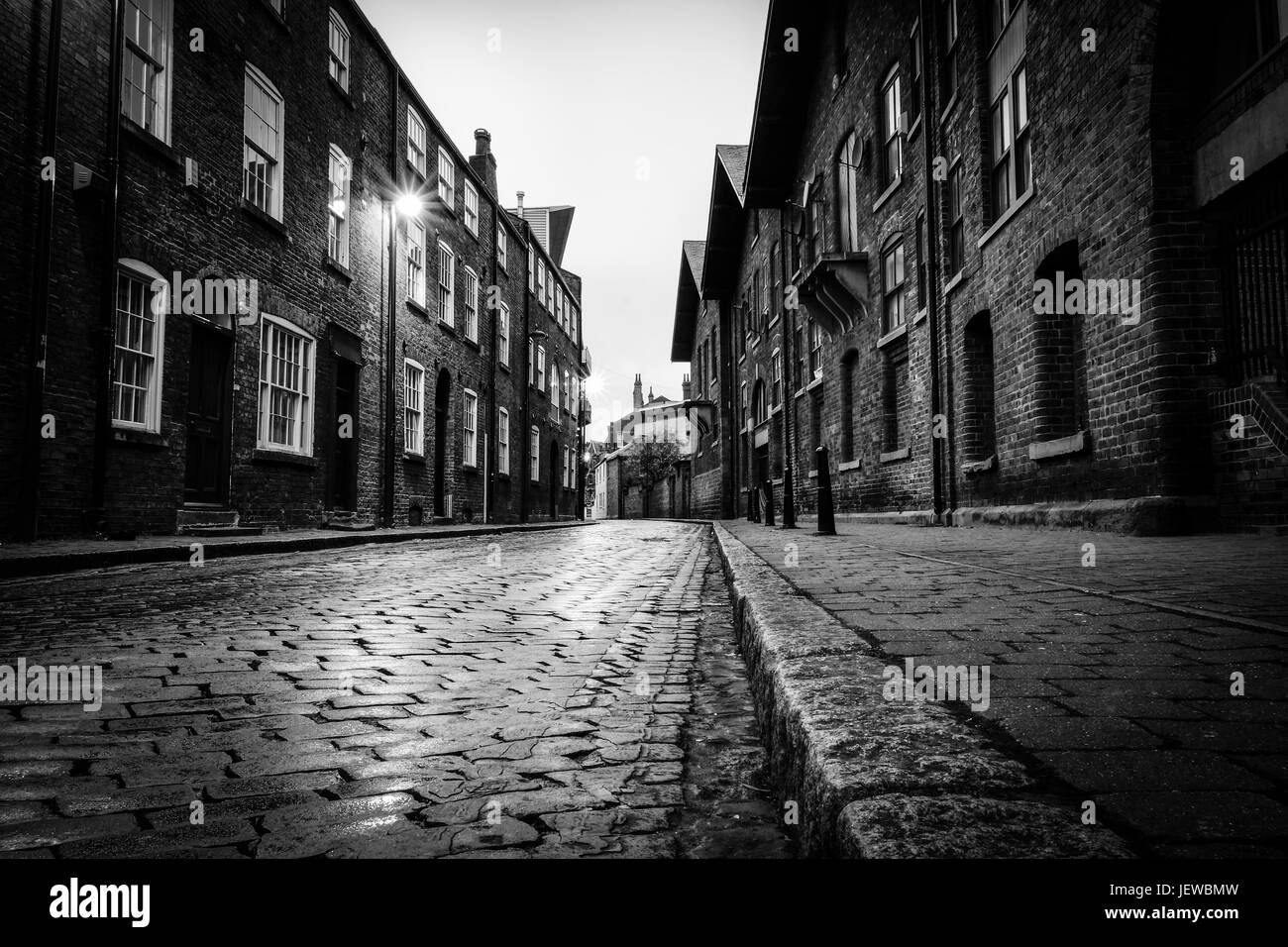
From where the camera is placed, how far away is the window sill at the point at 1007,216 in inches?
341

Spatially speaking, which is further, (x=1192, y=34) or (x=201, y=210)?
(x=201, y=210)

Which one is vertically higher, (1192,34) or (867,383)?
(1192,34)

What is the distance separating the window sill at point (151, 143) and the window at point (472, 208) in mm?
11770

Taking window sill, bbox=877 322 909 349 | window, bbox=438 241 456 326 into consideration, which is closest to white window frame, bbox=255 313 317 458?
window, bbox=438 241 456 326

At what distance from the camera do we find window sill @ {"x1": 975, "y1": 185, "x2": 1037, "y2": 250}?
28.4 ft

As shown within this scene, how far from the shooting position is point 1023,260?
882cm

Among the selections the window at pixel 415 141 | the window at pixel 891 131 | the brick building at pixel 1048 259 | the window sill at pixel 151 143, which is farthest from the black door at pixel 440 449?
the window at pixel 891 131

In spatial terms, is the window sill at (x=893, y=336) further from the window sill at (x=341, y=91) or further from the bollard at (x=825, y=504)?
the window sill at (x=341, y=91)

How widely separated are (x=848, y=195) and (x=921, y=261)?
5078mm

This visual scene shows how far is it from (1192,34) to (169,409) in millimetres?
10700

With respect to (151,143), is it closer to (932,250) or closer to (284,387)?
(284,387)
